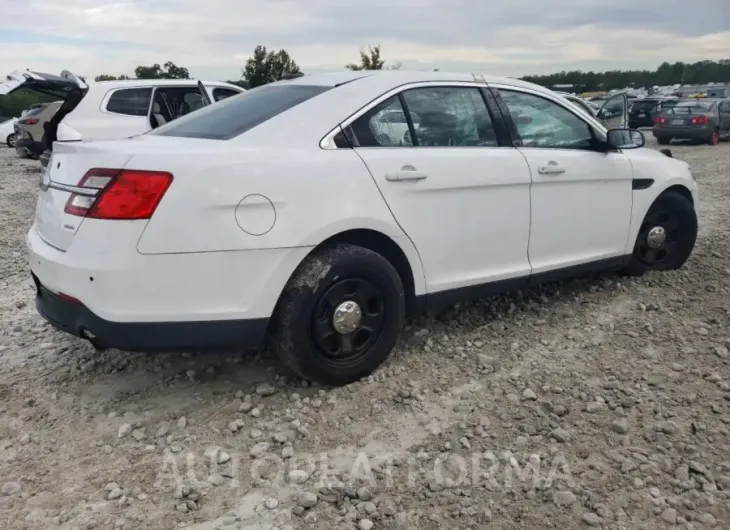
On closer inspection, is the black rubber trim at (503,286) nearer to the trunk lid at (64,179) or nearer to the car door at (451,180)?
the car door at (451,180)

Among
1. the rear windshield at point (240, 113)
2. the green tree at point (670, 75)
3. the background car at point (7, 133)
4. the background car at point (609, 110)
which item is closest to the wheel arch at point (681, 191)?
the background car at point (609, 110)

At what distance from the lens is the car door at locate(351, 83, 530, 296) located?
3.56m

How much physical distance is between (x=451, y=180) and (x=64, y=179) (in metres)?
1.95

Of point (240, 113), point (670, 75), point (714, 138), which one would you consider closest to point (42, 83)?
point (240, 113)

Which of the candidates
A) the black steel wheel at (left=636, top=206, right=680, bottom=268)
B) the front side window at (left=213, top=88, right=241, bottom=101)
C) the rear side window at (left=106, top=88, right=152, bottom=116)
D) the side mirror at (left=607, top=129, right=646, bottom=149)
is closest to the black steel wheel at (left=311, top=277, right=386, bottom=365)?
the side mirror at (left=607, top=129, right=646, bottom=149)

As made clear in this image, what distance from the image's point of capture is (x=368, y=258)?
3.42m

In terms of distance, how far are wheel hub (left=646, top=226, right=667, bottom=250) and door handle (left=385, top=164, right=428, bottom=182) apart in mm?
2415

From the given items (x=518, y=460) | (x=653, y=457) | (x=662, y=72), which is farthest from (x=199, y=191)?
(x=662, y=72)

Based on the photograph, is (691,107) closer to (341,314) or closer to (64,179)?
(341,314)

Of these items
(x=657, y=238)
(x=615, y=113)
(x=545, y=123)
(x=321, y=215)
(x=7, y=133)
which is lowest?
(x=7, y=133)

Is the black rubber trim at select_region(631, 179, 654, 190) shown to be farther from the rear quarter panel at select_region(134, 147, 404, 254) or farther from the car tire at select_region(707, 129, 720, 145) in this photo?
the car tire at select_region(707, 129, 720, 145)

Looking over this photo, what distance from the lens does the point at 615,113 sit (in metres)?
16.5

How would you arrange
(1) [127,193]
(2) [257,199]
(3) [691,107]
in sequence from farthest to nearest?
1. (3) [691,107]
2. (2) [257,199]
3. (1) [127,193]

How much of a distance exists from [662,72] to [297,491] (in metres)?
79.2
